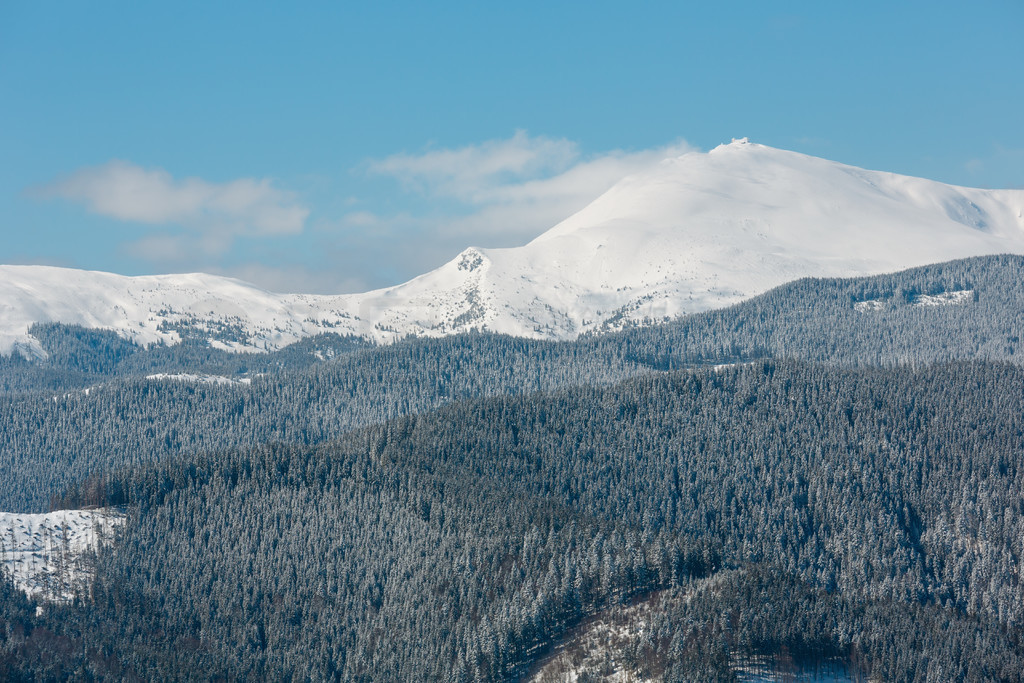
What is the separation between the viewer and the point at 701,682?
197 metres
